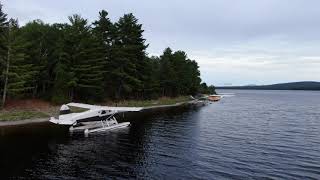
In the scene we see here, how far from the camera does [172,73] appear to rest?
379 ft

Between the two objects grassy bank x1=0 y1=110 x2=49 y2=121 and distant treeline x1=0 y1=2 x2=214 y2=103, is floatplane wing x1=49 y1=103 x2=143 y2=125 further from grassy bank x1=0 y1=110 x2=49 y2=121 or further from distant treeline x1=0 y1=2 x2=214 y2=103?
distant treeline x1=0 y1=2 x2=214 y2=103

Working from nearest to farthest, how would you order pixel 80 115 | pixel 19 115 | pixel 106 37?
pixel 80 115 < pixel 19 115 < pixel 106 37

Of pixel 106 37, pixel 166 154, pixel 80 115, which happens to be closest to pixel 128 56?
pixel 106 37

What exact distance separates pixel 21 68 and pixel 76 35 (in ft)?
42.4

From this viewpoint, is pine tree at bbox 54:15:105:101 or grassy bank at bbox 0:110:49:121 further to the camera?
pine tree at bbox 54:15:105:101

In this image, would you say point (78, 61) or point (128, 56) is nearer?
point (78, 61)

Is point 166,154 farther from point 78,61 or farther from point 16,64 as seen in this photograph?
point 78,61

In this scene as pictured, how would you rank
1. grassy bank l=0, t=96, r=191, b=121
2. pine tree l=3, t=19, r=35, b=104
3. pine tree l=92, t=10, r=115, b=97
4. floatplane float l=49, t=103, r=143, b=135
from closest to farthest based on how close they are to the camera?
floatplane float l=49, t=103, r=143, b=135, grassy bank l=0, t=96, r=191, b=121, pine tree l=3, t=19, r=35, b=104, pine tree l=92, t=10, r=115, b=97

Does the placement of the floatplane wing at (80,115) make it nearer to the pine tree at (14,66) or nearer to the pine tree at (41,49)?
the pine tree at (14,66)

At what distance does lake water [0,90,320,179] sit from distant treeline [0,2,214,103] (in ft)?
56.1

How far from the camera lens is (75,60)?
71125mm

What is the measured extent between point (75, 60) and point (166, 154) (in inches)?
1656

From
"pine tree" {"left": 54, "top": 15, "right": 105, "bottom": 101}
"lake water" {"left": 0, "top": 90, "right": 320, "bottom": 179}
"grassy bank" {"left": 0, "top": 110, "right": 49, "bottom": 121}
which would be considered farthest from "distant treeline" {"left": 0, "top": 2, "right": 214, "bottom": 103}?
"lake water" {"left": 0, "top": 90, "right": 320, "bottom": 179}

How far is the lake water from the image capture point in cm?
2800
